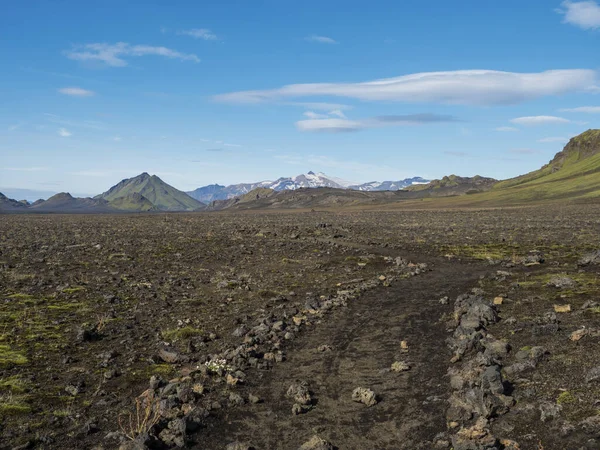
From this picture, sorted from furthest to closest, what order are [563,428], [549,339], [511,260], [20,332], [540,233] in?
[540,233]
[511,260]
[20,332]
[549,339]
[563,428]

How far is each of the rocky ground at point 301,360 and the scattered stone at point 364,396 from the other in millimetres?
35

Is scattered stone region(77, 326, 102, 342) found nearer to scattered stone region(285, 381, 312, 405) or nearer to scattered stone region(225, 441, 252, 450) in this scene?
scattered stone region(285, 381, 312, 405)

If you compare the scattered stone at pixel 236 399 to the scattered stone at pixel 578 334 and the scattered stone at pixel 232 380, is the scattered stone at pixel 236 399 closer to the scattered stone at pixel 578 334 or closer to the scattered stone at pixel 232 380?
the scattered stone at pixel 232 380

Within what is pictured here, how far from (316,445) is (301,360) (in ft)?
16.8

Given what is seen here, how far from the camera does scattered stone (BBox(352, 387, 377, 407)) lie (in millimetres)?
11500

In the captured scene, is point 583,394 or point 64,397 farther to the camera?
point 64,397

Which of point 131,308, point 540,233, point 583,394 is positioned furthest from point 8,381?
point 540,233

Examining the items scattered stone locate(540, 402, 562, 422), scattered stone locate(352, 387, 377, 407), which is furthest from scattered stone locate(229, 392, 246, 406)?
scattered stone locate(540, 402, 562, 422)

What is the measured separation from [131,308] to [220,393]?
403 inches

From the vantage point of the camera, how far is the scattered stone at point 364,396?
1150 cm

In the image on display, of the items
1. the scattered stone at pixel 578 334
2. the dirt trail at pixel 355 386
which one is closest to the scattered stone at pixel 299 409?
Answer: the dirt trail at pixel 355 386

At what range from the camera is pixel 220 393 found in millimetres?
12172

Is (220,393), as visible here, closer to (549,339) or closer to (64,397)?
(64,397)

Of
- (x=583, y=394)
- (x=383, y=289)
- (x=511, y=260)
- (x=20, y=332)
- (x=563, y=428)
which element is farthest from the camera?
(x=511, y=260)
